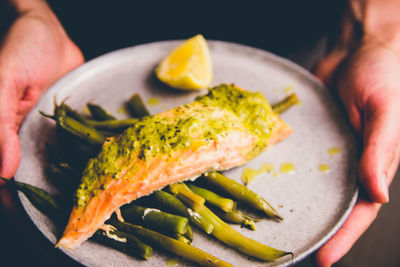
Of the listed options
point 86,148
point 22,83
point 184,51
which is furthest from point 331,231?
point 22,83

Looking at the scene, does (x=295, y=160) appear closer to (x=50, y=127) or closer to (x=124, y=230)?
(x=124, y=230)

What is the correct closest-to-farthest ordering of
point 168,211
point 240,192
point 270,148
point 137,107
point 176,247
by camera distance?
1. point 176,247
2. point 168,211
3. point 240,192
4. point 270,148
5. point 137,107

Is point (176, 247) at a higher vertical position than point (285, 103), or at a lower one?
lower

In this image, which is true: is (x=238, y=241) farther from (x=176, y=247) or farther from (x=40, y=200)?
(x=40, y=200)

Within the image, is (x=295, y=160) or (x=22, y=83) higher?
(x=22, y=83)

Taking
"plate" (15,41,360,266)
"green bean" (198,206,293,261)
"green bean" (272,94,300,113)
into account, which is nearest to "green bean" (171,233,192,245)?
"plate" (15,41,360,266)

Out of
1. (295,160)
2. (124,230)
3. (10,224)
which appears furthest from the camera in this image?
(10,224)

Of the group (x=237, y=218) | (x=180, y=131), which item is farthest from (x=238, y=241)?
(x=180, y=131)
